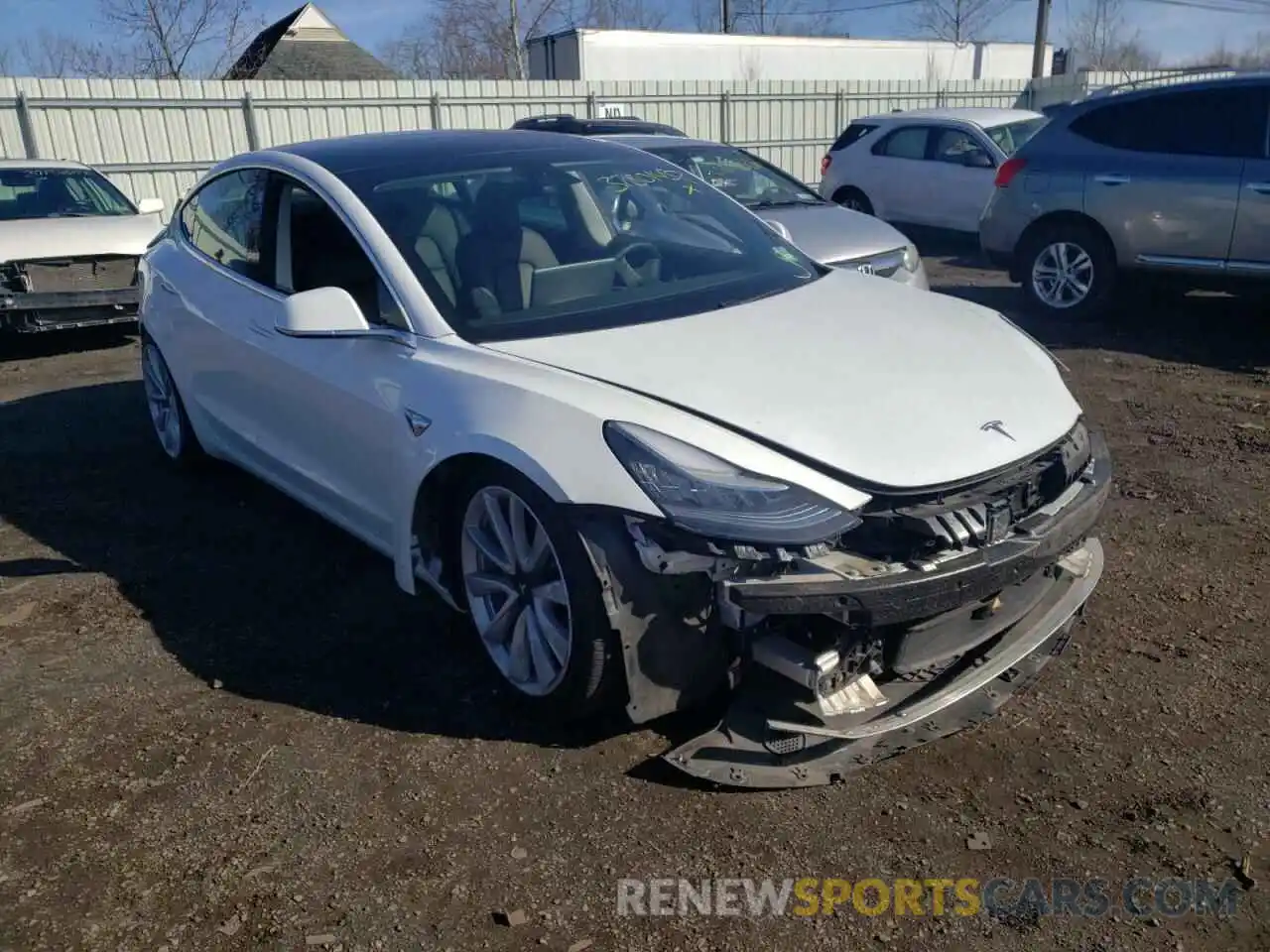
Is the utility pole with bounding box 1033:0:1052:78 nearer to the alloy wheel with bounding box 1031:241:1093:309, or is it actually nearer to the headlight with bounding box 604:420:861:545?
the alloy wheel with bounding box 1031:241:1093:309

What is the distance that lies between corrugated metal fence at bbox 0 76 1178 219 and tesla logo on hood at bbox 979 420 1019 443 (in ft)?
46.5

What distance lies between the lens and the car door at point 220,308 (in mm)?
4484

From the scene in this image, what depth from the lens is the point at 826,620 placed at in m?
2.79

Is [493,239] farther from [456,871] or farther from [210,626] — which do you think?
[456,871]

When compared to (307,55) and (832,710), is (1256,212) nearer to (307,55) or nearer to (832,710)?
(832,710)

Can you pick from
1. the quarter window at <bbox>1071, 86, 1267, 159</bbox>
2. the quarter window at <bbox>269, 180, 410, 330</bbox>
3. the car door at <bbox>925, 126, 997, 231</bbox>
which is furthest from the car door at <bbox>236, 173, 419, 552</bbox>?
the car door at <bbox>925, 126, 997, 231</bbox>

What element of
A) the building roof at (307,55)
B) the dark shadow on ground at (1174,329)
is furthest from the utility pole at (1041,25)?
the dark shadow on ground at (1174,329)

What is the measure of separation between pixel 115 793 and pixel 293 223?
2.19m

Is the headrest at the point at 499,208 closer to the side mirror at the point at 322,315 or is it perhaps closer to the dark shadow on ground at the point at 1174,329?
the side mirror at the point at 322,315

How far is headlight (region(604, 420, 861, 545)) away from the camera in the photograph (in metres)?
2.69

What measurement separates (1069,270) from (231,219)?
6359 millimetres

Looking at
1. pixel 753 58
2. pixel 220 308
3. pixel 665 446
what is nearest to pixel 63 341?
pixel 220 308

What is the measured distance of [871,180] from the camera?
13.3 metres

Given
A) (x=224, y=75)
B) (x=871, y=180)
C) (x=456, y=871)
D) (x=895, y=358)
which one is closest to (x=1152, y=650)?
(x=895, y=358)
